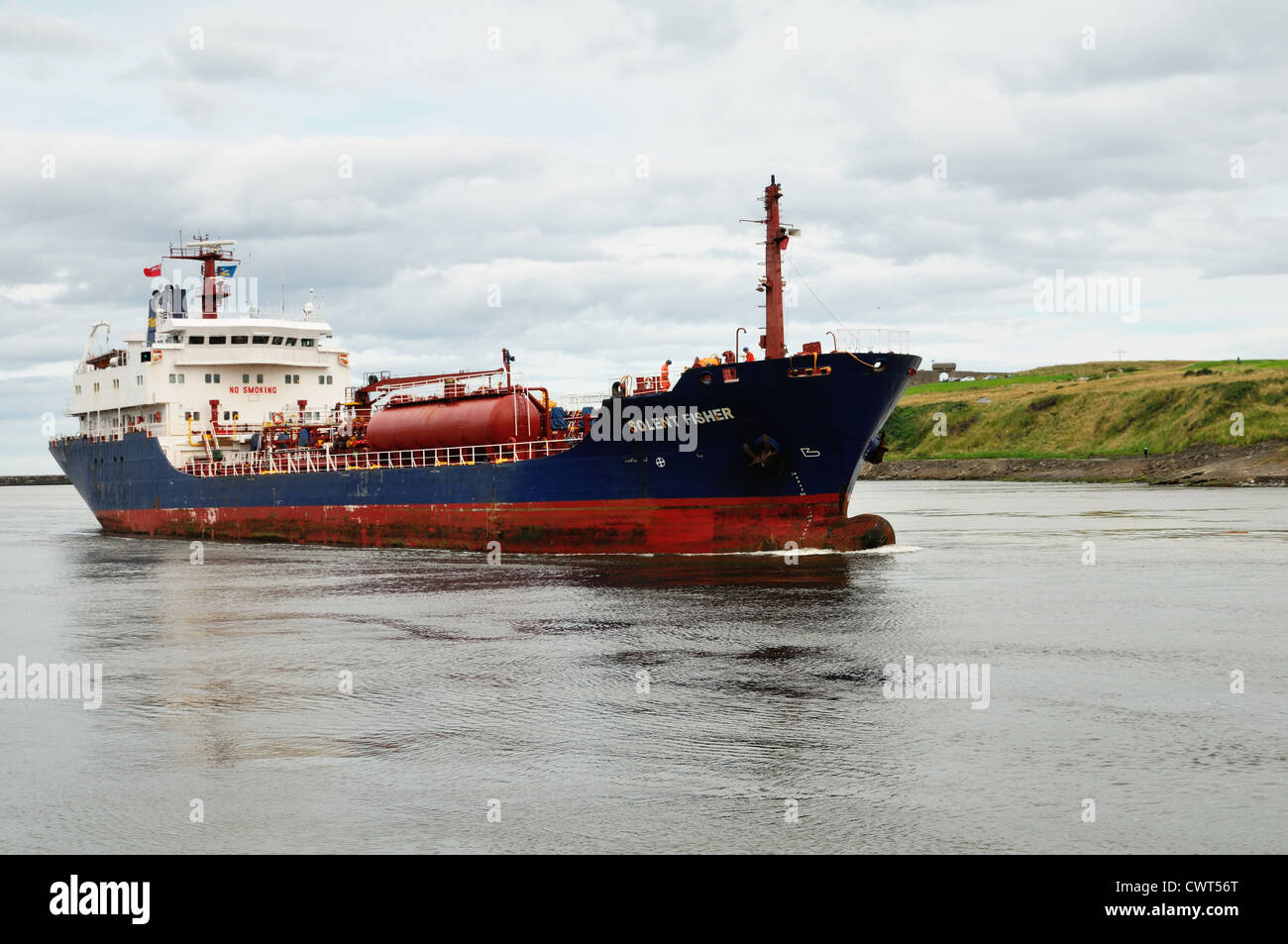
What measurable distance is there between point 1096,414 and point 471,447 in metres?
83.1

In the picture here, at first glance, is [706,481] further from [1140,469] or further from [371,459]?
[1140,469]

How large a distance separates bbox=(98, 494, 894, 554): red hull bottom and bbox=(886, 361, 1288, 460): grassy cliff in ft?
211

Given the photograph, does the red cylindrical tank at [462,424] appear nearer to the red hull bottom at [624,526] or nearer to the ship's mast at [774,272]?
the red hull bottom at [624,526]

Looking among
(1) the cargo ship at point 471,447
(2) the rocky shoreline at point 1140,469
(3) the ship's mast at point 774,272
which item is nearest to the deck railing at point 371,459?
(1) the cargo ship at point 471,447

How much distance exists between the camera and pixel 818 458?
3059cm

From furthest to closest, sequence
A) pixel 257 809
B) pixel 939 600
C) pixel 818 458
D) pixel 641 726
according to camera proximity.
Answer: pixel 818 458 < pixel 939 600 < pixel 641 726 < pixel 257 809

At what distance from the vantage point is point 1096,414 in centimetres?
10612

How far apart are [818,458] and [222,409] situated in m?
30.2

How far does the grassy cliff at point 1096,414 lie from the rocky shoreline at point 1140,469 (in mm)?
1626

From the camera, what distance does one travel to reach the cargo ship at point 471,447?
A: 30.7 metres

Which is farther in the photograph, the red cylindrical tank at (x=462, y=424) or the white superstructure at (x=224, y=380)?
Result: the white superstructure at (x=224, y=380)

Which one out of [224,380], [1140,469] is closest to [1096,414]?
[1140,469]
